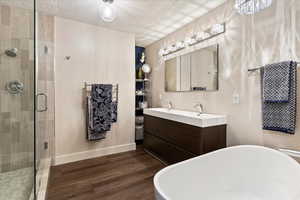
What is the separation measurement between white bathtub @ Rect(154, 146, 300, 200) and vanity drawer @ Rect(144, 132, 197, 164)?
51 cm

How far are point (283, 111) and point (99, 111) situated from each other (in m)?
2.47

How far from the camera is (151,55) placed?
146 inches

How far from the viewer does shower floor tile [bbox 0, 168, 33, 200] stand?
157cm

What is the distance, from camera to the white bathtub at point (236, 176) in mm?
1263

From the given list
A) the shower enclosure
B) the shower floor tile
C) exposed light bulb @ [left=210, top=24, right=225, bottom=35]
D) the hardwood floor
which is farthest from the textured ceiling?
the hardwood floor

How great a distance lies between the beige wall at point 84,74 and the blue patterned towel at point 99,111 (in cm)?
19

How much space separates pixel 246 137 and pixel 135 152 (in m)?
2.00

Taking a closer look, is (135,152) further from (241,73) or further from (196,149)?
(241,73)

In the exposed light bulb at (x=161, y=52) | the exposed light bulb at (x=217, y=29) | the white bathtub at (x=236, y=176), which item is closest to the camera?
the white bathtub at (x=236, y=176)

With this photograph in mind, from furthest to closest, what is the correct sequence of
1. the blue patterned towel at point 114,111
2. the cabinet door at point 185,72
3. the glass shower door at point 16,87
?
the blue patterned towel at point 114,111 → the cabinet door at point 185,72 → the glass shower door at point 16,87

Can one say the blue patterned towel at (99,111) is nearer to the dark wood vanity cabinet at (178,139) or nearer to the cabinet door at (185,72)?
the dark wood vanity cabinet at (178,139)

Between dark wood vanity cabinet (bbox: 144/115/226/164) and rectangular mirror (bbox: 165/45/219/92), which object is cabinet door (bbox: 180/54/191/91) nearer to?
rectangular mirror (bbox: 165/45/219/92)

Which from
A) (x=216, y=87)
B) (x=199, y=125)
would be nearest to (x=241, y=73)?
(x=216, y=87)

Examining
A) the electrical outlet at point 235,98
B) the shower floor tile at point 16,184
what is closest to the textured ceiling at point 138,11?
the electrical outlet at point 235,98
